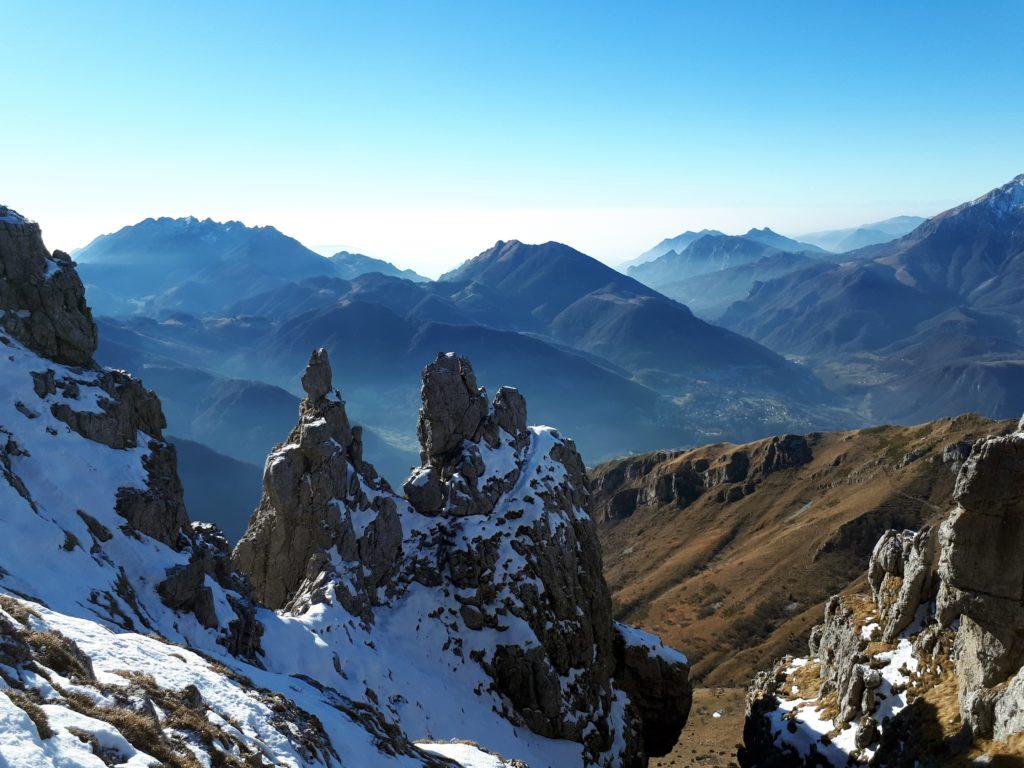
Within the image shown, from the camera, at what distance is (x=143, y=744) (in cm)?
2153

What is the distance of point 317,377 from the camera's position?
7550 cm

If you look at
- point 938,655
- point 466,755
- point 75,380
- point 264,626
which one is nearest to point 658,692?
point 938,655

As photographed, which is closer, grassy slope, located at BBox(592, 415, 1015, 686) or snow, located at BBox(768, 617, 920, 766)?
snow, located at BBox(768, 617, 920, 766)

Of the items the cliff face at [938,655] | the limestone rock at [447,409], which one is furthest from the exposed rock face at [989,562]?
the limestone rock at [447,409]

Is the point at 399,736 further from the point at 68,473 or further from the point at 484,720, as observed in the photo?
the point at 68,473

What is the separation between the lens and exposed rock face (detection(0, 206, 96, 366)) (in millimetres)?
56125

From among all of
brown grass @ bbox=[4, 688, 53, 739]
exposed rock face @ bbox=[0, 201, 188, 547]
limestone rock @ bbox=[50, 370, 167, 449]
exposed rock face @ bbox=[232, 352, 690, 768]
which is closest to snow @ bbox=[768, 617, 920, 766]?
exposed rock face @ bbox=[232, 352, 690, 768]

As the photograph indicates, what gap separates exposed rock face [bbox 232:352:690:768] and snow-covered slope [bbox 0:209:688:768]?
0.22 metres

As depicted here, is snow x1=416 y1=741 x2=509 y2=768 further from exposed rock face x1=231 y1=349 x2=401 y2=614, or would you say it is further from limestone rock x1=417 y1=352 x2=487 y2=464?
limestone rock x1=417 y1=352 x2=487 y2=464

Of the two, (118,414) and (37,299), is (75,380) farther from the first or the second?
(37,299)

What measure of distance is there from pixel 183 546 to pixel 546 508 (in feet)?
123

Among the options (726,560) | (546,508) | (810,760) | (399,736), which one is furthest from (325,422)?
(726,560)

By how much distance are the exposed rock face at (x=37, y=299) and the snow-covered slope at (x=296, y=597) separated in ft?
0.59

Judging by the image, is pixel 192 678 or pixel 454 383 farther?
pixel 454 383
